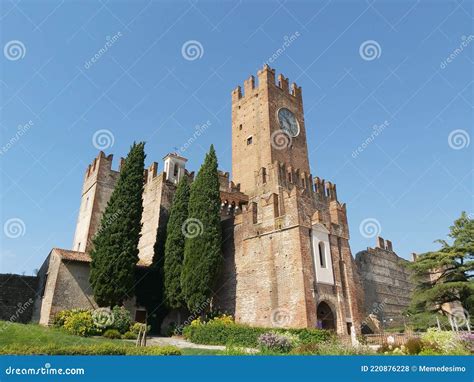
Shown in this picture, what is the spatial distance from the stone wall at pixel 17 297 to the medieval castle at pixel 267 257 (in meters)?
0.07

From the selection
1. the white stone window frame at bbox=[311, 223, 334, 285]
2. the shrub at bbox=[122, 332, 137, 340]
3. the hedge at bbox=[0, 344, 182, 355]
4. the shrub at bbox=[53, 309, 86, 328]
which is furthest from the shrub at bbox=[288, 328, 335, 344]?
the shrub at bbox=[53, 309, 86, 328]

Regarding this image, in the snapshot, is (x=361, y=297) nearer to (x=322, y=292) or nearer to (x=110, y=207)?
(x=322, y=292)

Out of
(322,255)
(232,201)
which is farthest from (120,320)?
(232,201)

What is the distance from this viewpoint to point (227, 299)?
26406mm

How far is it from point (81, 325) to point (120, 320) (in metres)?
2.12

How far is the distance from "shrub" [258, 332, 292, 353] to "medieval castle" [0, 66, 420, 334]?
436 cm

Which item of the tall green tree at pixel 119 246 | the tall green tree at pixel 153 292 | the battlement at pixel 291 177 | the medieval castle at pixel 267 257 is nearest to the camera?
the tall green tree at pixel 119 246

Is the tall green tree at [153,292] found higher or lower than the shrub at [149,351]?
higher

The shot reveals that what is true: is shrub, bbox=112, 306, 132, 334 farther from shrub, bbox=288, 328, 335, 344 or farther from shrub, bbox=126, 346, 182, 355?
shrub, bbox=288, 328, 335, 344

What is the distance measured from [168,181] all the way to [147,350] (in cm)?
2085

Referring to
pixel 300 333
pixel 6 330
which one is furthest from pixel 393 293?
pixel 6 330
